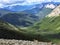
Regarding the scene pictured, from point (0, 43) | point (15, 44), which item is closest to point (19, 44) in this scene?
point (15, 44)

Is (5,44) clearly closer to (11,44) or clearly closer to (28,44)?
(11,44)

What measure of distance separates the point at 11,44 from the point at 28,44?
313cm

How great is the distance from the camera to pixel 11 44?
40219 mm

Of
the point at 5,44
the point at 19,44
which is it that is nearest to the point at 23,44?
the point at 19,44

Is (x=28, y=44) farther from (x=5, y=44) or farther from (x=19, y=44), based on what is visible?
(x=5, y=44)

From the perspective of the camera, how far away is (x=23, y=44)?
40531mm

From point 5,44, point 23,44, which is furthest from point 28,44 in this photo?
point 5,44

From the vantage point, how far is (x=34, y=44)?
132ft

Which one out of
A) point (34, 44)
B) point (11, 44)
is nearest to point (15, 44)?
point (11, 44)

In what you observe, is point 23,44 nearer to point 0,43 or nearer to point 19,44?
point 19,44

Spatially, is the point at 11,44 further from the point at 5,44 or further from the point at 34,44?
the point at 34,44

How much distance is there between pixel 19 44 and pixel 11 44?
57.0 inches

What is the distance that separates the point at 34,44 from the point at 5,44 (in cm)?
527

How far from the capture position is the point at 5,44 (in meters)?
40.3
